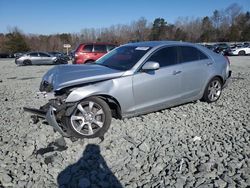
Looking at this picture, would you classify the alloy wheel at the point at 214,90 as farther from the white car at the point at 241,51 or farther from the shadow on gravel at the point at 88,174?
the white car at the point at 241,51

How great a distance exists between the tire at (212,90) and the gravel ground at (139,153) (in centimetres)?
72

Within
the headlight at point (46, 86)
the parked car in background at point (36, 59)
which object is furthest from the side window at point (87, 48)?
the parked car in background at point (36, 59)

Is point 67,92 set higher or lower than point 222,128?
higher

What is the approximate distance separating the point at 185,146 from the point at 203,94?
2506 millimetres

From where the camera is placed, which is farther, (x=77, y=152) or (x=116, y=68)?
(x=116, y=68)

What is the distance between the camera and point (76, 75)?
15.3 ft

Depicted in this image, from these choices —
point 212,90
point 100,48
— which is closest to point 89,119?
point 212,90

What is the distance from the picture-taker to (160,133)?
4773 mm

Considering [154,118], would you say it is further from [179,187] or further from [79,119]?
[179,187]

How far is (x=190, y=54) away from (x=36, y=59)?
2131 centimetres

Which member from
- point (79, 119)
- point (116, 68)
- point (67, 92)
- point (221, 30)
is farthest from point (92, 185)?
point (221, 30)

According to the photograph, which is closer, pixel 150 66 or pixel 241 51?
pixel 150 66

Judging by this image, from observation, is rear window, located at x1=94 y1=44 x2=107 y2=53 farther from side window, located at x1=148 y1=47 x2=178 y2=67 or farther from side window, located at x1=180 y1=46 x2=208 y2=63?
side window, located at x1=148 y1=47 x2=178 y2=67

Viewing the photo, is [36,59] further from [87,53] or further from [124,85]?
[124,85]
